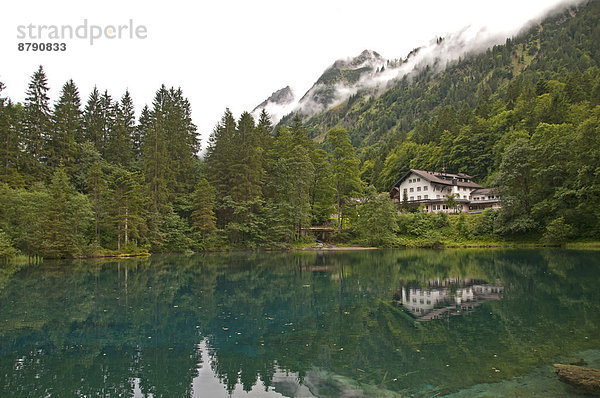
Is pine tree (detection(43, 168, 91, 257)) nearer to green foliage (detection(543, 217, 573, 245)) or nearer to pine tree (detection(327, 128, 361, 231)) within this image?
pine tree (detection(327, 128, 361, 231))

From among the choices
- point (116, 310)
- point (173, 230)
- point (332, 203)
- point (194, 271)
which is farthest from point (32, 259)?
point (332, 203)

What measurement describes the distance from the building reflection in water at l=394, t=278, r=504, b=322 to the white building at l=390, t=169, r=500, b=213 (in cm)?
4993

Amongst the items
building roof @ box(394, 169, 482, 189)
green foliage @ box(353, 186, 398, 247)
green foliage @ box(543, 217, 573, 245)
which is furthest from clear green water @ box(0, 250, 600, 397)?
building roof @ box(394, 169, 482, 189)

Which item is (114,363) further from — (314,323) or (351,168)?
(351,168)

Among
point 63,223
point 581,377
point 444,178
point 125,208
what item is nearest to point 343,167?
point 444,178

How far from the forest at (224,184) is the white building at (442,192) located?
843 centimetres

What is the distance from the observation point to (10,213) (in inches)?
1313

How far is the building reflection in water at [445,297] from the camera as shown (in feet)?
37.9

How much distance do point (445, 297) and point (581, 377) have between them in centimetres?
811

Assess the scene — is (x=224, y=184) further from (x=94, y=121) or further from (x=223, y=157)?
(x=94, y=121)

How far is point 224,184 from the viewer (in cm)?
4944

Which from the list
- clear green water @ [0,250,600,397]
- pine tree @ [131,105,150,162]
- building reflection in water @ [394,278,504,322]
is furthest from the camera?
pine tree @ [131,105,150,162]

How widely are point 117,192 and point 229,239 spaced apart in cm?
1572

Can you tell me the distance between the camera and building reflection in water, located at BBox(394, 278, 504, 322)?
1156cm
